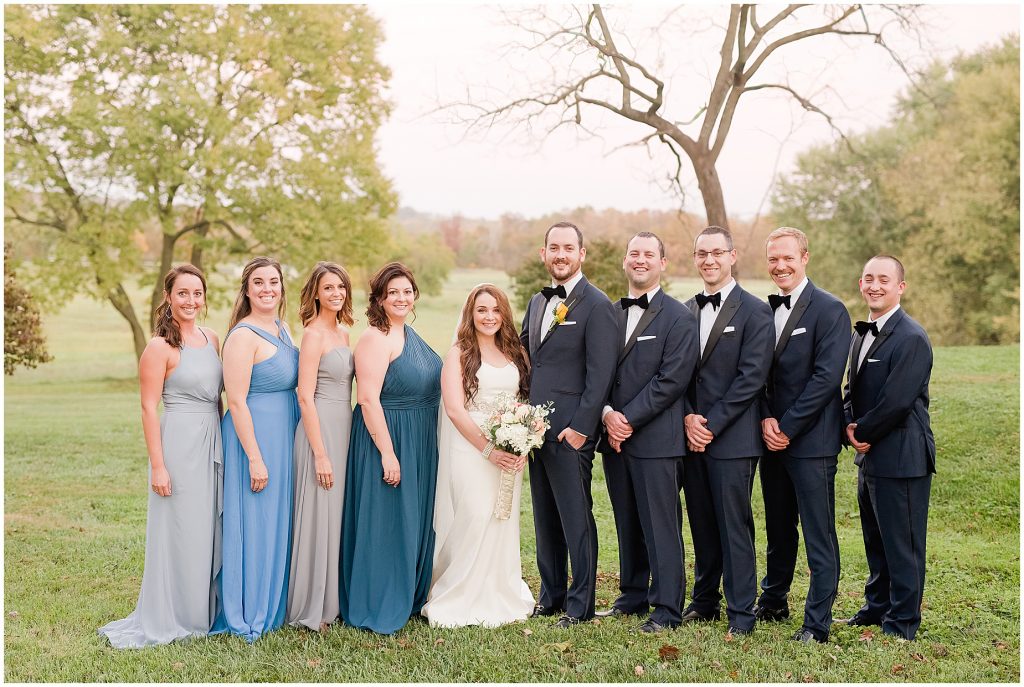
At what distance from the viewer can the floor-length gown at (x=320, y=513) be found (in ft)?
20.6

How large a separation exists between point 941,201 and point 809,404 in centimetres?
2663

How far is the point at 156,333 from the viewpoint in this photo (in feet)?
20.4

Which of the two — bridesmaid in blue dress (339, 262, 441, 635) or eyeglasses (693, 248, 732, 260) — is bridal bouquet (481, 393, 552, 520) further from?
eyeglasses (693, 248, 732, 260)

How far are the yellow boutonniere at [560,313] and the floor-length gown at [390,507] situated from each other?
87 centimetres

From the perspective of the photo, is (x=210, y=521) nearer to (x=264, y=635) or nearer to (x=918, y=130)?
(x=264, y=635)

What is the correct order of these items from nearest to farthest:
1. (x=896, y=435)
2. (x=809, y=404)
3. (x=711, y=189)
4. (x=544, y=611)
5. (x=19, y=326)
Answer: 1. (x=809, y=404)
2. (x=896, y=435)
3. (x=544, y=611)
4. (x=711, y=189)
5. (x=19, y=326)

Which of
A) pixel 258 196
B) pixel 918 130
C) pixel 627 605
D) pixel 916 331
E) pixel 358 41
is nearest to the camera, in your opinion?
pixel 916 331

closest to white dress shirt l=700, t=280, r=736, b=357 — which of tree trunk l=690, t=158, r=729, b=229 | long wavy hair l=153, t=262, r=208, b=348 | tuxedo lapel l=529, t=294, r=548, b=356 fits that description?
tuxedo lapel l=529, t=294, r=548, b=356

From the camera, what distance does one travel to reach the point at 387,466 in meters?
6.24

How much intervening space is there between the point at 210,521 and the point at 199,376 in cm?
95

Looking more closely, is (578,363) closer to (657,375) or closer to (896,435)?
(657,375)

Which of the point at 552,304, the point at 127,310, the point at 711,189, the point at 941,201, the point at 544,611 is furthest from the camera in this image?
the point at 941,201

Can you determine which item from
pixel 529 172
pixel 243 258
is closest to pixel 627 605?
pixel 243 258

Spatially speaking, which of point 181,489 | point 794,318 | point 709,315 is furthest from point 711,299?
point 181,489
